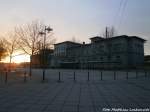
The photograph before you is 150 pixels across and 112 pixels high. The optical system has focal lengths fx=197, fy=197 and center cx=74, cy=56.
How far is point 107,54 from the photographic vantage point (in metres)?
73.5

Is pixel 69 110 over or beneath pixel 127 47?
beneath

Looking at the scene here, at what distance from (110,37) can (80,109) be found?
68.7 m

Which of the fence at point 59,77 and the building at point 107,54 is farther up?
the building at point 107,54

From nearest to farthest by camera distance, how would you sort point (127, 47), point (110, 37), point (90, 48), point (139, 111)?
point (139, 111) < point (127, 47) < point (110, 37) < point (90, 48)

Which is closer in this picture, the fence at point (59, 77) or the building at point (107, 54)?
the fence at point (59, 77)

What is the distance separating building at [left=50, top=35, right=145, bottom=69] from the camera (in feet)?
227

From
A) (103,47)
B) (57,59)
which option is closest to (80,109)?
(103,47)

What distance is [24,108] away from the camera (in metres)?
7.54

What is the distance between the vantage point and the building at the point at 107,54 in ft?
227

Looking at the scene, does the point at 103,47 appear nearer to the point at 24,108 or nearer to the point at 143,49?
the point at 143,49

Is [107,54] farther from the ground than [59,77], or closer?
farther from the ground

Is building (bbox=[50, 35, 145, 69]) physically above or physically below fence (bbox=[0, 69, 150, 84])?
above

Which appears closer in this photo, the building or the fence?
the fence

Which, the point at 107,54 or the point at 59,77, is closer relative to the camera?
the point at 59,77
